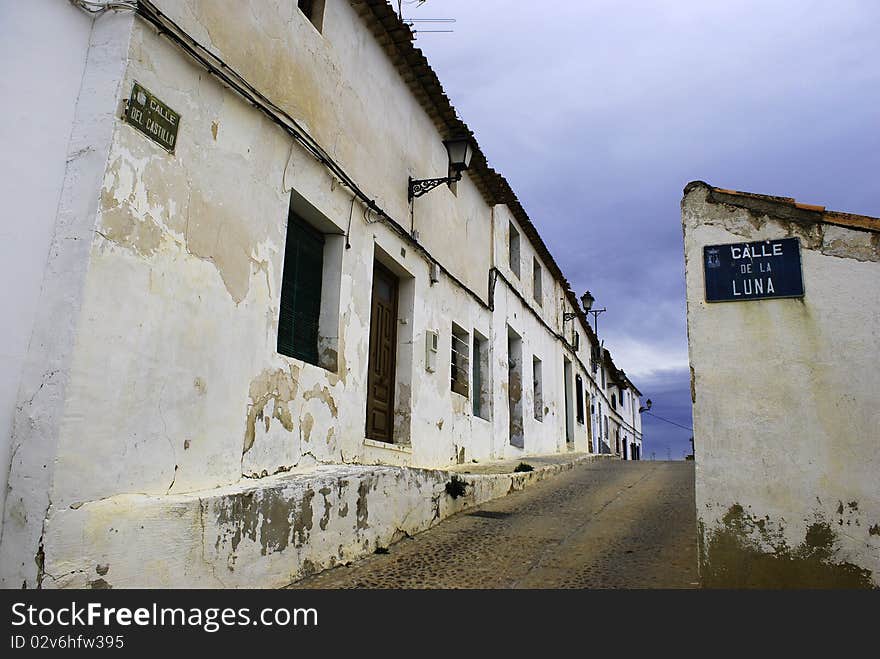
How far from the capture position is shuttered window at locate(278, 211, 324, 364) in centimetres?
583

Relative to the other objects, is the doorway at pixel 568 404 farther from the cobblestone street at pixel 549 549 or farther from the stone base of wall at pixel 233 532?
the stone base of wall at pixel 233 532

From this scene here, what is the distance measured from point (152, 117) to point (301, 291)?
7.52 feet

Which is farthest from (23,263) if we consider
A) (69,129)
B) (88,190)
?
(69,129)

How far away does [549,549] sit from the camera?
511cm

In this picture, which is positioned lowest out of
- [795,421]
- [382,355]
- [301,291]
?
[795,421]

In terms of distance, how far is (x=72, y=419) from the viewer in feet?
11.1

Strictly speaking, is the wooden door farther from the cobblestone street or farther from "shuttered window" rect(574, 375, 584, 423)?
"shuttered window" rect(574, 375, 584, 423)

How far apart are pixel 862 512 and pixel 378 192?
5.39 m

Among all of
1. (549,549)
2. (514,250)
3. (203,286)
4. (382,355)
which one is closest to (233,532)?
(203,286)

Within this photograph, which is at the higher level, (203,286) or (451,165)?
(451,165)

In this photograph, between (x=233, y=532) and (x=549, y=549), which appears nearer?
(x=233, y=532)

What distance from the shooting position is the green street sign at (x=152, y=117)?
3908mm

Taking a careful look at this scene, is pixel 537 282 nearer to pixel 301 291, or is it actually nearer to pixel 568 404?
pixel 568 404

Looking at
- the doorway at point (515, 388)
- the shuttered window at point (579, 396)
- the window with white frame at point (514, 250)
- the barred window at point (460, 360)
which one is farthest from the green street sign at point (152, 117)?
the shuttered window at point (579, 396)
